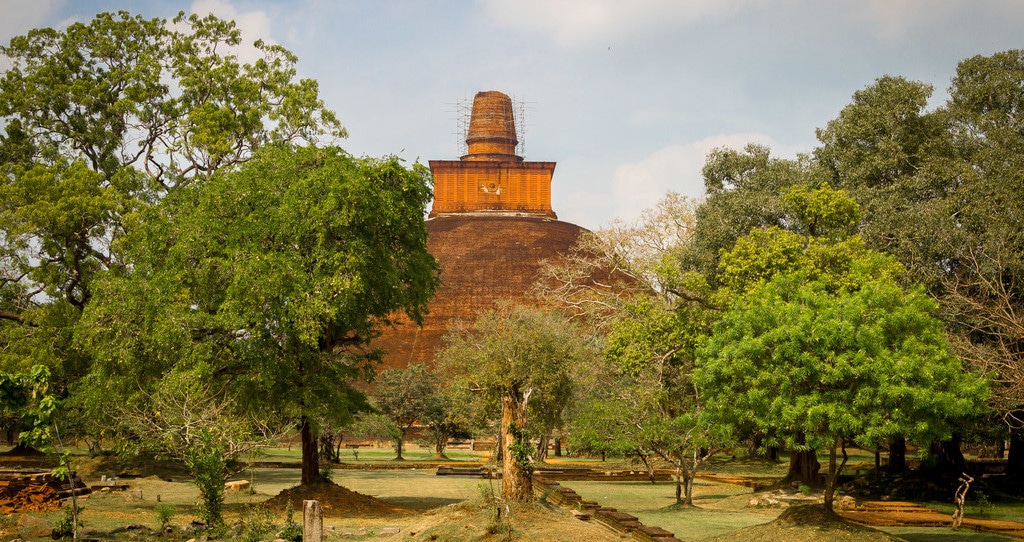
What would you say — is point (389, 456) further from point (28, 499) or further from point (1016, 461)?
point (28, 499)

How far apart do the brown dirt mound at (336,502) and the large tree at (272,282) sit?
53cm

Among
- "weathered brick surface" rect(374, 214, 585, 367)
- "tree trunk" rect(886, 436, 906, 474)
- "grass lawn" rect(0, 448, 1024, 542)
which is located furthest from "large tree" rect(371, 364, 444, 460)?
"tree trunk" rect(886, 436, 906, 474)

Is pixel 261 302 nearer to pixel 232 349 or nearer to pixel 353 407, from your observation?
pixel 232 349

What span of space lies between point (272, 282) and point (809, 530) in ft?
29.0

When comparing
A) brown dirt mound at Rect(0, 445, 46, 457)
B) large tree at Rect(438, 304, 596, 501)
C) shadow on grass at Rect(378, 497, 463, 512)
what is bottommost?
shadow on grass at Rect(378, 497, 463, 512)

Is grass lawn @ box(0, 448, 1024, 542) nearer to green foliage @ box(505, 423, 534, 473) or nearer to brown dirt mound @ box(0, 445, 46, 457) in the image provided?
green foliage @ box(505, 423, 534, 473)

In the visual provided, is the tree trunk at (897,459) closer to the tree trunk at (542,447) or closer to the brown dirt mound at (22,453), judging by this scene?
the tree trunk at (542,447)

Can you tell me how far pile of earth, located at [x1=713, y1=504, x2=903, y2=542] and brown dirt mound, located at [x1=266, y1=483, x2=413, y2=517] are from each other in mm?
6115

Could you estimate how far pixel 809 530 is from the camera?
12086 mm

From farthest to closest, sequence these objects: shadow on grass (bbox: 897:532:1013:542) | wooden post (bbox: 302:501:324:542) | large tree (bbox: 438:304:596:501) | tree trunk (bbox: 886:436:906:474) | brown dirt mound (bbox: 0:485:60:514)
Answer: large tree (bbox: 438:304:596:501) → tree trunk (bbox: 886:436:906:474) → brown dirt mound (bbox: 0:485:60:514) → shadow on grass (bbox: 897:532:1013:542) → wooden post (bbox: 302:501:324:542)

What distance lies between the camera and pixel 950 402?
482 inches

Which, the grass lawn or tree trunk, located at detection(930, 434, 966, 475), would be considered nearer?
the grass lawn

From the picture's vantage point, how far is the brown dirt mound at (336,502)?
15781 millimetres

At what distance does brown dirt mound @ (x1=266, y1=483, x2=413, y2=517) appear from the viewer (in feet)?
51.8
